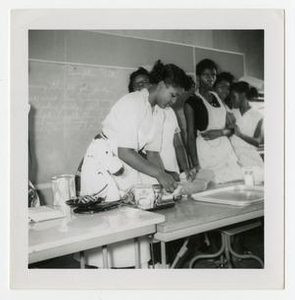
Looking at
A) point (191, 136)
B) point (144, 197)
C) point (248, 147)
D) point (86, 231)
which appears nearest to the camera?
point (86, 231)

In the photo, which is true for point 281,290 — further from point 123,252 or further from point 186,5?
point 186,5

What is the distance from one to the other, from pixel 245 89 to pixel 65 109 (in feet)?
2.63

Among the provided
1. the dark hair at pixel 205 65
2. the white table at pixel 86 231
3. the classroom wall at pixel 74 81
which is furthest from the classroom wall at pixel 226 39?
the white table at pixel 86 231

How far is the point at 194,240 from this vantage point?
179 cm

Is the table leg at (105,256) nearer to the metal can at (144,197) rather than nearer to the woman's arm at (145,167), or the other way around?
the metal can at (144,197)

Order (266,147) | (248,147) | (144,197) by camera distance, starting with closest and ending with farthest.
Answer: (266,147) < (144,197) < (248,147)

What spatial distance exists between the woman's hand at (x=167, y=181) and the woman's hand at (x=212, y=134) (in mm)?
260

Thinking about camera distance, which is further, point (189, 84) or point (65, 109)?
point (189, 84)

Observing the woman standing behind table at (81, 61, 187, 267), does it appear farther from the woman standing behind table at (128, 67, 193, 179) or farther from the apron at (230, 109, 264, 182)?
the apron at (230, 109, 264, 182)

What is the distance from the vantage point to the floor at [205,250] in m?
1.53

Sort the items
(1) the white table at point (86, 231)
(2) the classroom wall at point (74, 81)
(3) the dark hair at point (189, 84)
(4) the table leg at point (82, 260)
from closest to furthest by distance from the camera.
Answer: (1) the white table at point (86, 231), (4) the table leg at point (82, 260), (2) the classroom wall at point (74, 81), (3) the dark hair at point (189, 84)

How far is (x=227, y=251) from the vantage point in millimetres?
1730

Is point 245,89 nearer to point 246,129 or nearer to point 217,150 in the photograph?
point 246,129

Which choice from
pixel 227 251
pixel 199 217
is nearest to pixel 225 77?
pixel 199 217
